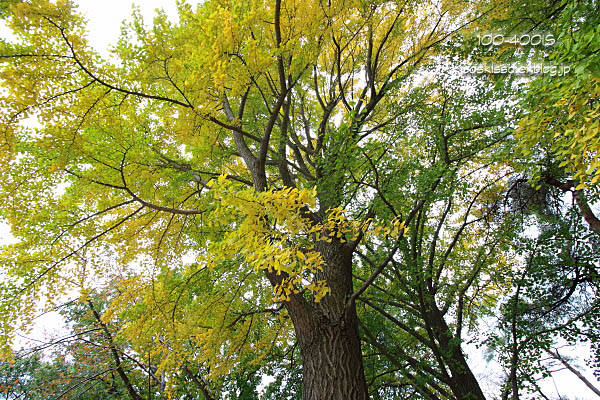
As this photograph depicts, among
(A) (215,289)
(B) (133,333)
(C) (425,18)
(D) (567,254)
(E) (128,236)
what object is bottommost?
(B) (133,333)

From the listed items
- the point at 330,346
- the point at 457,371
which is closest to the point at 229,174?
the point at 330,346

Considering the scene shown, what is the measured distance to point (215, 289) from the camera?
431 centimetres

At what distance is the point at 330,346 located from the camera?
2.64 meters

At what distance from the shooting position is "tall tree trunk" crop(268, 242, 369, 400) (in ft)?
7.98

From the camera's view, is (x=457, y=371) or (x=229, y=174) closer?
(x=229, y=174)

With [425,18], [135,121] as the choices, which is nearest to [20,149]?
[135,121]

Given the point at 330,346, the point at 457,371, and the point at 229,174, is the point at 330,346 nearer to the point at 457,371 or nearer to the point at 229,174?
the point at 229,174

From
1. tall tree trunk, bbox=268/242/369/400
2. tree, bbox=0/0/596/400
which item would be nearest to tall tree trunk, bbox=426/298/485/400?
tree, bbox=0/0/596/400

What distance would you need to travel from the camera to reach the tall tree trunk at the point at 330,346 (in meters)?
2.43

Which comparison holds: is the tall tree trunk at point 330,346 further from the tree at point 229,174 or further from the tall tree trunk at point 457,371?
the tall tree trunk at point 457,371

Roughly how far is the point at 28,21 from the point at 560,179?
5.96 meters

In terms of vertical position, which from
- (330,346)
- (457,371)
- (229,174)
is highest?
(229,174)

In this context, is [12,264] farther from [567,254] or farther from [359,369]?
[567,254]

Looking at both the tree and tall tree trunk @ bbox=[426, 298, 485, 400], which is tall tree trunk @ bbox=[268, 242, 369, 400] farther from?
tall tree trunk @ bbox=[426, 298, 485, 400]
